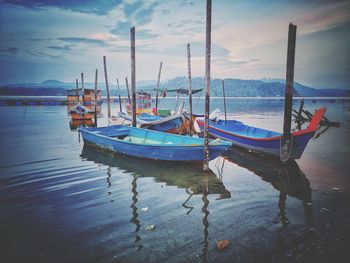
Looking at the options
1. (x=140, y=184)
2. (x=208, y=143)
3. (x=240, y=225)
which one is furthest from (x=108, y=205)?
(x=208, y=143)

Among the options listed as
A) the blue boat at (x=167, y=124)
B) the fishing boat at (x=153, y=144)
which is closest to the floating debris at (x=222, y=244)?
the fishing boat at (x=153, y=144)

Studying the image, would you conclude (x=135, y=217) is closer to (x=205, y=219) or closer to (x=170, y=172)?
(x=205, y=219)

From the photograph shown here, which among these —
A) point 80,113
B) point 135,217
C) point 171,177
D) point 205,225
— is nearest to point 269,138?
point 171,177

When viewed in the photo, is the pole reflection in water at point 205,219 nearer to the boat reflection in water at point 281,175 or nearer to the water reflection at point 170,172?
the water reflection at point 170,172

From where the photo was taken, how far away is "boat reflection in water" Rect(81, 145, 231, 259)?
5781 mm

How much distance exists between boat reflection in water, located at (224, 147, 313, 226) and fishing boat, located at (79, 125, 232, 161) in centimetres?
235

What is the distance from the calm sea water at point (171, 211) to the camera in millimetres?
4348

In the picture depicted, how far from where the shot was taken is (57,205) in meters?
6.38

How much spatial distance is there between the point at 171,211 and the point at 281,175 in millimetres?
5638

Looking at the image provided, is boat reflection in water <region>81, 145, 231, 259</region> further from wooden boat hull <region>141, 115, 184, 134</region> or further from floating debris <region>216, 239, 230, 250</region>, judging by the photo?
wooden boat hull <region>141, 115, 184, 134</region>

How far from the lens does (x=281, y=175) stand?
9.05 metres

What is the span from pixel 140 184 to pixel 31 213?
11.6 ft

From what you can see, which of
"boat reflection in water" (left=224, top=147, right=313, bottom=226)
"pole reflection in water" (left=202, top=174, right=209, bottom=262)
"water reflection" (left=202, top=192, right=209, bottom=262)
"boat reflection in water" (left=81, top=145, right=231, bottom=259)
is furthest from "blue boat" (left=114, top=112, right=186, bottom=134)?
"water reflection" (left=202, top=192, right=209, bottom=262)

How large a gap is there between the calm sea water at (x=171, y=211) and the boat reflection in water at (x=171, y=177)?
40mm
